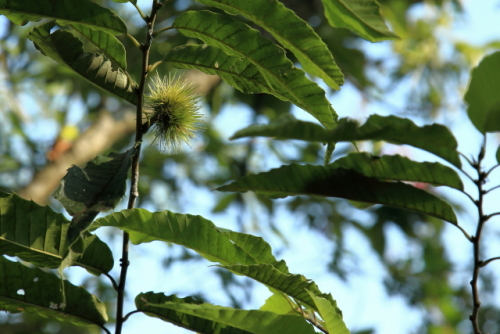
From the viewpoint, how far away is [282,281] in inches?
27.2

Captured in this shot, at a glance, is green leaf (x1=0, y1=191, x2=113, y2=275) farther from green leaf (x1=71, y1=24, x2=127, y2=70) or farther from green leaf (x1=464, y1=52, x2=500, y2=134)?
green leaf (x1=464, y1=52, x2=500, y2=134)

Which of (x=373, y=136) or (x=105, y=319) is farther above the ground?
(x=373, y=136)

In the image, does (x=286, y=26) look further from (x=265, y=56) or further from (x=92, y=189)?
(x=92, y=189)

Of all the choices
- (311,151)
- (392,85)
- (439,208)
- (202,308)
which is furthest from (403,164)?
(392,85)

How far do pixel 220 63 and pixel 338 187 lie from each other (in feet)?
0.90

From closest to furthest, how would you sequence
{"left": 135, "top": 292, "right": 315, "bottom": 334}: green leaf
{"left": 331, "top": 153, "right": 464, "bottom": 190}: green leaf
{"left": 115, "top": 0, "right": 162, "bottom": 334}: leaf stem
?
{"left": 135, "top": 292, "right": 315, "bottom": 334}: green leaf
{"left": 115, "top": 0, "right": 162, "bottom": 334}: leaf stem
{"left": 331, "top": 153, "right": 464, "bottom": 190}: green leaf

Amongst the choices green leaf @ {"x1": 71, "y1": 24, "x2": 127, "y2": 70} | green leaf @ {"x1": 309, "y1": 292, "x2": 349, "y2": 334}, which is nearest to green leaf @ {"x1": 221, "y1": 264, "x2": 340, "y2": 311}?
green leaf @ {"x1": 309, "y1": 292, "x2": 349, "y2": 334}

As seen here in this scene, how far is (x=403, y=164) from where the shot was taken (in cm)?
82

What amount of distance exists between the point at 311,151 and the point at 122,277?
9.78ft

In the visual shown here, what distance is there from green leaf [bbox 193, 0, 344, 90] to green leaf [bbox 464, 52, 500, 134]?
21 cm

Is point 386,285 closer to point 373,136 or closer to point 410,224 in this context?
point 410,224

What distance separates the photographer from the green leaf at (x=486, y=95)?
2.48ft

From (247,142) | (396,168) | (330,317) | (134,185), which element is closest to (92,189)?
(134,185)

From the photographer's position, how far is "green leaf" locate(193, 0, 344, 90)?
0.73 m
